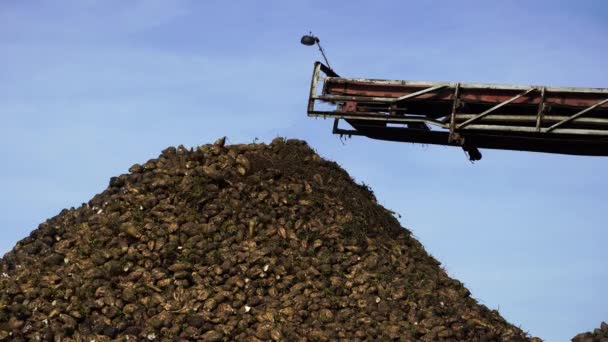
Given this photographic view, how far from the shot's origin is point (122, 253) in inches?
717

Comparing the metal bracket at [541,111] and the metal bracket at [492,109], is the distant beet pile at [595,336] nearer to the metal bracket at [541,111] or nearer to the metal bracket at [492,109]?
the metal bracket at [541,111]

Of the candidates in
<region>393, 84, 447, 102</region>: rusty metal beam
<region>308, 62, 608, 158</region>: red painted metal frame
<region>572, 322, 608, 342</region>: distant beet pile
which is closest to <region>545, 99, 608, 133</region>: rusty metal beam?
<region>308, 62, 608, 158</region>: red painted metal frame

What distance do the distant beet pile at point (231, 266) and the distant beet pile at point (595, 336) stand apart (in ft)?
3.85

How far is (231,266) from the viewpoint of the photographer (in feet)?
58.2

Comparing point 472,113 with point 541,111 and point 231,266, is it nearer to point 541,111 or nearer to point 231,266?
point 541,111

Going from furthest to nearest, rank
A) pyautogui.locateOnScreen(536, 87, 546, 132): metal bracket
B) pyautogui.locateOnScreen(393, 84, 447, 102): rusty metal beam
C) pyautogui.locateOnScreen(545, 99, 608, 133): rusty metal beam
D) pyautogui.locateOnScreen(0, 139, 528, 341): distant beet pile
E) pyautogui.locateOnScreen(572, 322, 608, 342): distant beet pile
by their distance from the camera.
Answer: pyautogui.locateOnScreen(393, 84, 447, 102): rusty metal beam, pyautogui.locateOnScreen(536, 87, 546, 132): metal bracket, pyautogui.locateOnScreen(545, 99, 608, 133): rusty metal beam, pyautogui.locateOnScreen(572, 322, 608, 342): distant beet pile, pyautogui.locateOnScreen(0, 139, 528, 341): distant beet pile

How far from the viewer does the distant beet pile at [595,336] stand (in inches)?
695

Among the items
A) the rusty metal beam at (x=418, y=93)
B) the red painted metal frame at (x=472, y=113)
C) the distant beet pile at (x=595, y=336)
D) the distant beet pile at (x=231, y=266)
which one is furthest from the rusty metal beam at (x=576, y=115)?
the distant beet pile at (x=595, y=336)

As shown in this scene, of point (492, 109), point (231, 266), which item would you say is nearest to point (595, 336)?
point (492, 109)

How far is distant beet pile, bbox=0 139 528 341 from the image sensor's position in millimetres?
16734

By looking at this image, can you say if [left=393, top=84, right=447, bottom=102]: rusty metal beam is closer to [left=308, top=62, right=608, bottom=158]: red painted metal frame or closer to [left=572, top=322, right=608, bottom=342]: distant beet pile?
[left=308, top=62, right=608, bottom=158]: red painted metal frame

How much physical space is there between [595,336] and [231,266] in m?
6.49

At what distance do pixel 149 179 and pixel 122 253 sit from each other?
250 centimetres

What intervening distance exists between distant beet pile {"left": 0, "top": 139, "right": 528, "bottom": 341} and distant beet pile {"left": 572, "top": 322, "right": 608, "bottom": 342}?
1.17 metres
